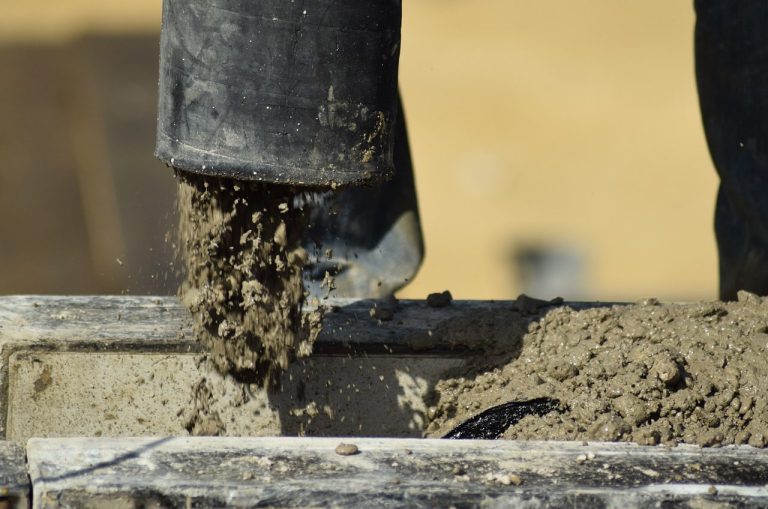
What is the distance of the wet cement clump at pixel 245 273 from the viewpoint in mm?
1955

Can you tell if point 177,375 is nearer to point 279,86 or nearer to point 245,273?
point 245,273

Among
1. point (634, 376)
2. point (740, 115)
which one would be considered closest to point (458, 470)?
point (634, 376)

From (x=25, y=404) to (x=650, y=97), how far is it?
21.8 ft

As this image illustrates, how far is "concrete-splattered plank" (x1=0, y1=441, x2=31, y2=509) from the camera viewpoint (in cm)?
143

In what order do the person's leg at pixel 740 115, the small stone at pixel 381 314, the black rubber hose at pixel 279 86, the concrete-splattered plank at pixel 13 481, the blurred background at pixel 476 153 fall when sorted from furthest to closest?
1. the blurred background at pixel 476 153
2. the person's leg at pixel 740 115
3. the small stone at pixel 381 314
4. the black rubber hose at pixel 279 86
5. the concrete-splattered plank at pixel 13 481

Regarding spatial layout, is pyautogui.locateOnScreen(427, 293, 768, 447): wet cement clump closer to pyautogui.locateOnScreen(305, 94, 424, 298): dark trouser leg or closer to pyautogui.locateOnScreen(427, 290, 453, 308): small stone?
pyautogui.locateOnScreen(427, 290, 453, 308): small stone

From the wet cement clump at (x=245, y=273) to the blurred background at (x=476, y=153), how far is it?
1872mm

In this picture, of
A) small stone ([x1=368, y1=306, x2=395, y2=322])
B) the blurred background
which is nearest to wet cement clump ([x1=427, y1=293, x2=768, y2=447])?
small stone ([x1=368, y1=306, x2=395, y2=322])

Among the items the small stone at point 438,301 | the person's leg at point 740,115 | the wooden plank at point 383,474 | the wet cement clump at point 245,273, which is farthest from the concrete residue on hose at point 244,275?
the person's leg at point 740,115

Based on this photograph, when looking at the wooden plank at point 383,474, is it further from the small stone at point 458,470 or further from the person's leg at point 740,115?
the person's leg at point 740,115

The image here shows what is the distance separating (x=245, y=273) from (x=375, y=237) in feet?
3.92

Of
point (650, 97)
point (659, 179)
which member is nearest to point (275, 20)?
point (659, 179)

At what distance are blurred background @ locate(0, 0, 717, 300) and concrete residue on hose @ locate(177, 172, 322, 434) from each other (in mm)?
1868

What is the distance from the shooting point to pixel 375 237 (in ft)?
10.5
